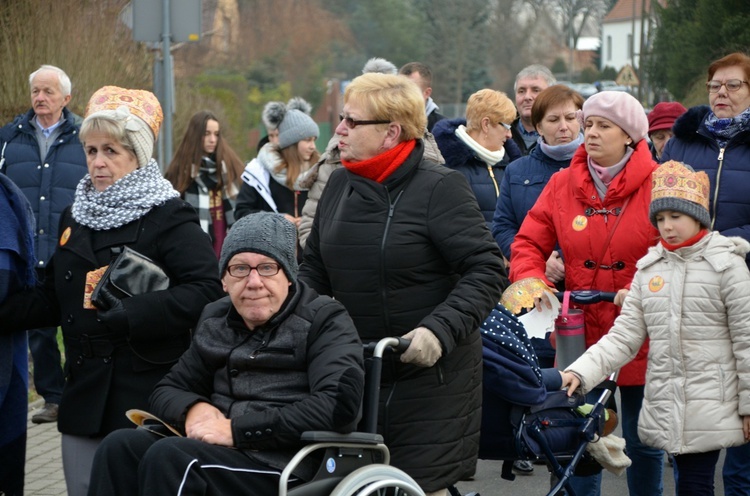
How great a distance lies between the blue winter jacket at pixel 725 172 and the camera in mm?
6293

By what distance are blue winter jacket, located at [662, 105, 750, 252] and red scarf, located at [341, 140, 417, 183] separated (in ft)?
7.37

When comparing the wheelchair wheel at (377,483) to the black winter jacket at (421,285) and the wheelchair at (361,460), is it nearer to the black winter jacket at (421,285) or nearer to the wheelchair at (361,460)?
the wheelchair at (361,460)

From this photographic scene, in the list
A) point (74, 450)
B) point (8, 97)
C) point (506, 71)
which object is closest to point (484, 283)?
point (74, 450)

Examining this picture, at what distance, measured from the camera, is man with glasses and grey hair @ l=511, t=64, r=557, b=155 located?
9250mm

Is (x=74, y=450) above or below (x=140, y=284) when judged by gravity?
below

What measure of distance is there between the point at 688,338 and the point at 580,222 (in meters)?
0.84

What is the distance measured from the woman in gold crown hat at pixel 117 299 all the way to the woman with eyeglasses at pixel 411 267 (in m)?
0.67

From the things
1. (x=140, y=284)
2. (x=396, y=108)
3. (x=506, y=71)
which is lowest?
(x=506, y=71)

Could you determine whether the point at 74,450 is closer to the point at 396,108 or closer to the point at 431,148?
the point at 396,108

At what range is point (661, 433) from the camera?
213 inches

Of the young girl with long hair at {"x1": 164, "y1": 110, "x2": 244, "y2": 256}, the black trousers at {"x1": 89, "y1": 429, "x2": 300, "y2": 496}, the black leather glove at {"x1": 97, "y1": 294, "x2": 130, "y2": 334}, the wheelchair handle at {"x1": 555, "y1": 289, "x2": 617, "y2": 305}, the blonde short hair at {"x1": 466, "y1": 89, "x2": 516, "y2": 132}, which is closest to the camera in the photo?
the black trousers at {"x1": 89, "y1": 429, "x2": 300, "y2": 496}

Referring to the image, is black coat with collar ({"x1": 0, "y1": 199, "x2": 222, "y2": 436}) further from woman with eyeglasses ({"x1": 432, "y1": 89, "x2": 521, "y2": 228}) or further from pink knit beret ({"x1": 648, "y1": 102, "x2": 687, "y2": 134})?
pink knit beret ({"x1": 648, "y1": 102, "x2": 687, "y2": 134})

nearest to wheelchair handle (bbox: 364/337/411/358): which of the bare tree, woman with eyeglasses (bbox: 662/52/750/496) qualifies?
woman with eyeglasses (bbox: 662/52/750/496)

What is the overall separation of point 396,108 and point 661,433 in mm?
1906
